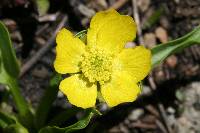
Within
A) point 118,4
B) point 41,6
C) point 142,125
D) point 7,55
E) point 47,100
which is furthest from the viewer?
point 118,4

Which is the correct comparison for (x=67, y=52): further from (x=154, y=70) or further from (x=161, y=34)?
(x=161, y=34)

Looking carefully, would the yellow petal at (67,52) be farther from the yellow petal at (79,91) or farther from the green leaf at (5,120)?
the green leaf at (5,120)

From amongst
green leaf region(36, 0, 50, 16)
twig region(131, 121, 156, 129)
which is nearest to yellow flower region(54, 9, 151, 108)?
green leaf region(36, 0, 50, 16)

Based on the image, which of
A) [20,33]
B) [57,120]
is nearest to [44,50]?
[20,33]

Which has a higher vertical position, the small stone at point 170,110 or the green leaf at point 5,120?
the green leaf at point 5,120

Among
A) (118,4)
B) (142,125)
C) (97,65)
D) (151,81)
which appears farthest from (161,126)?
(97,65)

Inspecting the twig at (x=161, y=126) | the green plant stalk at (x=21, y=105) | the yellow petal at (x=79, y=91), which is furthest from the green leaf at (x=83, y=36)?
the twig at (x=161, y=126)
